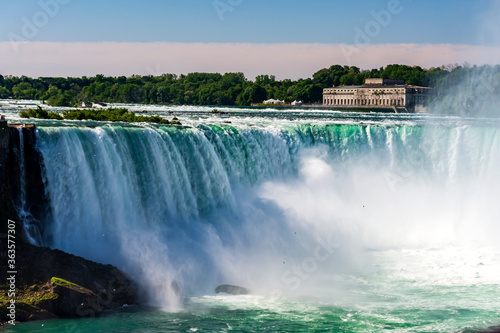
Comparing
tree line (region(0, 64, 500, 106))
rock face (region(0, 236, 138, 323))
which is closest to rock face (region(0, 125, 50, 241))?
rock face (region(0, 236, 138, 323))

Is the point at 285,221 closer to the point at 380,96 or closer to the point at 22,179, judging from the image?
the point at 22,179

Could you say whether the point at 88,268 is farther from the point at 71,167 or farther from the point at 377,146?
the point at 377,146

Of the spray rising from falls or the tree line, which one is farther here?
the tree line

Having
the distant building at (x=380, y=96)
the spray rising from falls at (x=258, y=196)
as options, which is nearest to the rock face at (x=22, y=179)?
the spray rising from falls at (x=258, y=196)

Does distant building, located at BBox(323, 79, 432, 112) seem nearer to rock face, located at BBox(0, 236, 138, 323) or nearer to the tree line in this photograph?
the tree line

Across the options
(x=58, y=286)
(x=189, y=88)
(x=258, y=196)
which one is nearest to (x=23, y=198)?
(x=58, y=286)

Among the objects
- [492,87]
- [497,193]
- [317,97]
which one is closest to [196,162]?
[497,193]
